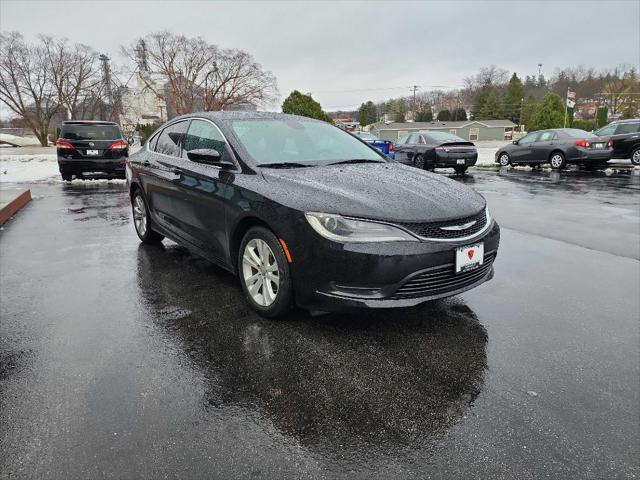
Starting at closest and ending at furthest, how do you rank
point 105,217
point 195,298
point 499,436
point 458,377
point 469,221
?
point 499,436 → point 458,377 → point 469,221 → point 195,298 → point 105,217

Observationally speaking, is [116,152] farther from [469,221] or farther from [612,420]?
[612,420]

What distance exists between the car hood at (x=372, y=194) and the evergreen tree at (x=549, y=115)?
53.4 m

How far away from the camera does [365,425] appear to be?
7.80ft

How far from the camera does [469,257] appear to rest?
10.7ft

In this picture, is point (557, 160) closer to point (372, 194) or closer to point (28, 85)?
point (372, 194)

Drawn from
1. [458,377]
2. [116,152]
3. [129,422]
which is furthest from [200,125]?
[116,152]

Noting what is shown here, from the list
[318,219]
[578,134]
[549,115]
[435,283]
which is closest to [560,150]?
[578,134]

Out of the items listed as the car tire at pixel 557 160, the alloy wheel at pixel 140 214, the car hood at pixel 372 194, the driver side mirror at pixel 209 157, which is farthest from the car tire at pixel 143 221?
the car tire at pixel 557 160

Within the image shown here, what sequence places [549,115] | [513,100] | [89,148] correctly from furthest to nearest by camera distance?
[513,100] → [549,115] → [89,148]

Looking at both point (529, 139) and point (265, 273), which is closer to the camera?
point (265, 273)

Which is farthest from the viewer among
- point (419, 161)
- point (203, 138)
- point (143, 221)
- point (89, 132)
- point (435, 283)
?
point (419, 161)

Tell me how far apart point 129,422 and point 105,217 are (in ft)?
20.8

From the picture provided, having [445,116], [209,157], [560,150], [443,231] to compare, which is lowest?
[560,150]

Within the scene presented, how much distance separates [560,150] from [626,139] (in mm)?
2371
